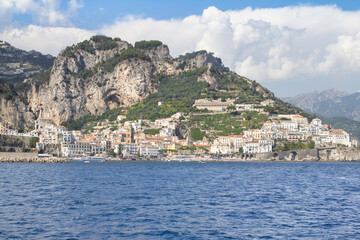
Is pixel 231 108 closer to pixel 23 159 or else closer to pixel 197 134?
pixel 197 134

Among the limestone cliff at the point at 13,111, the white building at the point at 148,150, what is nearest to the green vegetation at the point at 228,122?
the white building at the point at 148,150

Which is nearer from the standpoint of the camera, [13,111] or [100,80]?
[13,111]

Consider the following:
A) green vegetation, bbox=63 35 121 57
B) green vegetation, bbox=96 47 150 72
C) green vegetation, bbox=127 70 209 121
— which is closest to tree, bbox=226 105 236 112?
green vegetation, bbox=127 70 209 121

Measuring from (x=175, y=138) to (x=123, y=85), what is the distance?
42.6 m

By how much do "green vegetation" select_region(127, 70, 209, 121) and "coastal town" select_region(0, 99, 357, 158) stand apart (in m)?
5.37

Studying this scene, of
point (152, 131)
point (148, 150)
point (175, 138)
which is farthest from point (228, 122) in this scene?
point (148, 150)

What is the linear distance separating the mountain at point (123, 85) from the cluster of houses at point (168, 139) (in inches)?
707

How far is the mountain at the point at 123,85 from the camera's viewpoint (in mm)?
146625

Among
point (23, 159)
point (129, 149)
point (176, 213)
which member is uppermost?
point (129, 149)

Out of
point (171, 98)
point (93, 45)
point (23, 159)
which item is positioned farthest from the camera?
point (93, 45)

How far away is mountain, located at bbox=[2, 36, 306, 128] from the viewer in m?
147

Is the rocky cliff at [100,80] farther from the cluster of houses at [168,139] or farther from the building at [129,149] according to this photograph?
the building at [129,149]

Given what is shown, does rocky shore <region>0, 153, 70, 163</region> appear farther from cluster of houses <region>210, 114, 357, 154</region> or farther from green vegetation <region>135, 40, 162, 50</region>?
green vegetation <region>135, 40, 162, 50</region>

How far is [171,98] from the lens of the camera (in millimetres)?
145125
